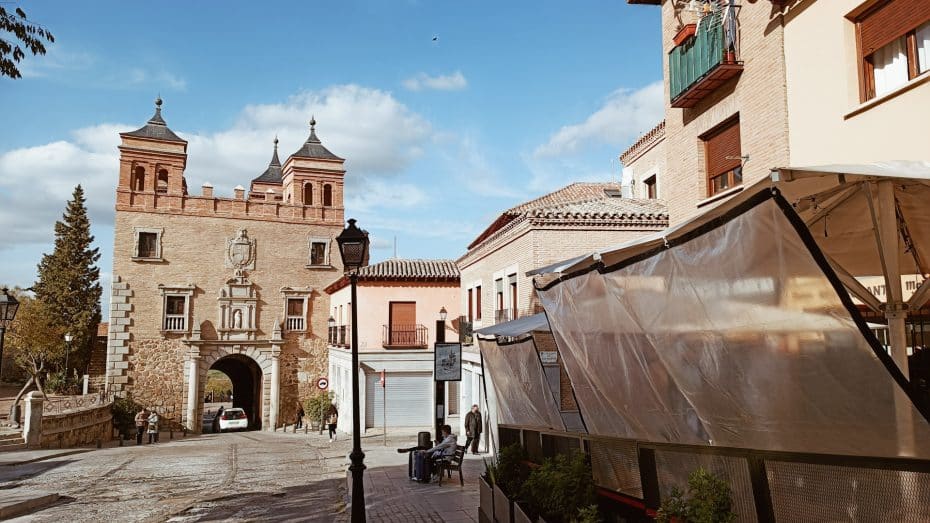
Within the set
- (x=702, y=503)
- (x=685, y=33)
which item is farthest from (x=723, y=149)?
(x=702, y=503)

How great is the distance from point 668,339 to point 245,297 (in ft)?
105

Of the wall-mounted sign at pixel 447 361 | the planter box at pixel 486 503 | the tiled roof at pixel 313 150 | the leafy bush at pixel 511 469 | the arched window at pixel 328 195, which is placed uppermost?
the tiled roof at pixel 313 150

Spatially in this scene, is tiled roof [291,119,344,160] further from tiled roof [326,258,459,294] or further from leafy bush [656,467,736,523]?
leafy bush [656,467,736,523]

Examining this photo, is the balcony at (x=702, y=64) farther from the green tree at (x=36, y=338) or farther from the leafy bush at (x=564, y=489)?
the green tree at (x=36, y=338)

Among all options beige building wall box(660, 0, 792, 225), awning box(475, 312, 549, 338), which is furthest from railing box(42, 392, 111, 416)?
Answer: beige building wall box(660, 0, 792, 225)

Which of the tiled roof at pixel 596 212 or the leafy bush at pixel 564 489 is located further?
the tiled roof at pixel 596 212

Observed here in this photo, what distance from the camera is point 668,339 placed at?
4461 millimetres

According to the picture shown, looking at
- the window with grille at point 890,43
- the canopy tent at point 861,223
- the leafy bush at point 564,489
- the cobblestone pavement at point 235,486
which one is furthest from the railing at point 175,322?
the window with grille at point 890,43

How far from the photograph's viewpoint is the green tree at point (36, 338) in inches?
1368

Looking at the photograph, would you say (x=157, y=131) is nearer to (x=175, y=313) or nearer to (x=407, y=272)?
(x=175, y=313)

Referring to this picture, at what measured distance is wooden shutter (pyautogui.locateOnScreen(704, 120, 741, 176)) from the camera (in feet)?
33.9

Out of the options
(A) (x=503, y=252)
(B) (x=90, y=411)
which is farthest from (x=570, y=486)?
(B) (x=90, y=411)

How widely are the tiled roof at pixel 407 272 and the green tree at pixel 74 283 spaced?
18438 mm

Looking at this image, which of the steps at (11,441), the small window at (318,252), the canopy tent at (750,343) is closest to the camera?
the canopy tent at (750,343)
